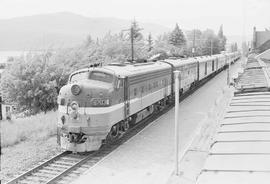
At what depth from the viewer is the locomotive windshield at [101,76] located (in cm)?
1384

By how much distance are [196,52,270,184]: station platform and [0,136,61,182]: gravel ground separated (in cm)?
736

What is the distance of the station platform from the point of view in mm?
4599

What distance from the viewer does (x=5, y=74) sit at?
28.1 m

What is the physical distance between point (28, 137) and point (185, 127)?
761cm

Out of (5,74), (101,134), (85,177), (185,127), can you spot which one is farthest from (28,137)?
(5,74)

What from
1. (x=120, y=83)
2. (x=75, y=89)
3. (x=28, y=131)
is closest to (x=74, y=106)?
(x=75, y=89)

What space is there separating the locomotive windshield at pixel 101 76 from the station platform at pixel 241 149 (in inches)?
220

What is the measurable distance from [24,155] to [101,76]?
4236 mm

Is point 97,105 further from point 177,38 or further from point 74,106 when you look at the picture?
point 177,38

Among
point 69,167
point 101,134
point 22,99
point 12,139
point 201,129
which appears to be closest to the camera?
point 69,167

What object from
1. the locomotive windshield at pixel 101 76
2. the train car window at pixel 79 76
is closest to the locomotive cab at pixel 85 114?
the locomotive windshield at pixel 101 76

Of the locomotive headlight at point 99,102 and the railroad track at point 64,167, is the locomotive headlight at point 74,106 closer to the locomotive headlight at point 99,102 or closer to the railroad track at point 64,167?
the locomotive headlight at point 99,102

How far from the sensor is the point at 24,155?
1351 centimetres

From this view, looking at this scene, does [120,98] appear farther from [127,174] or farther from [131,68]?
[127,174]
